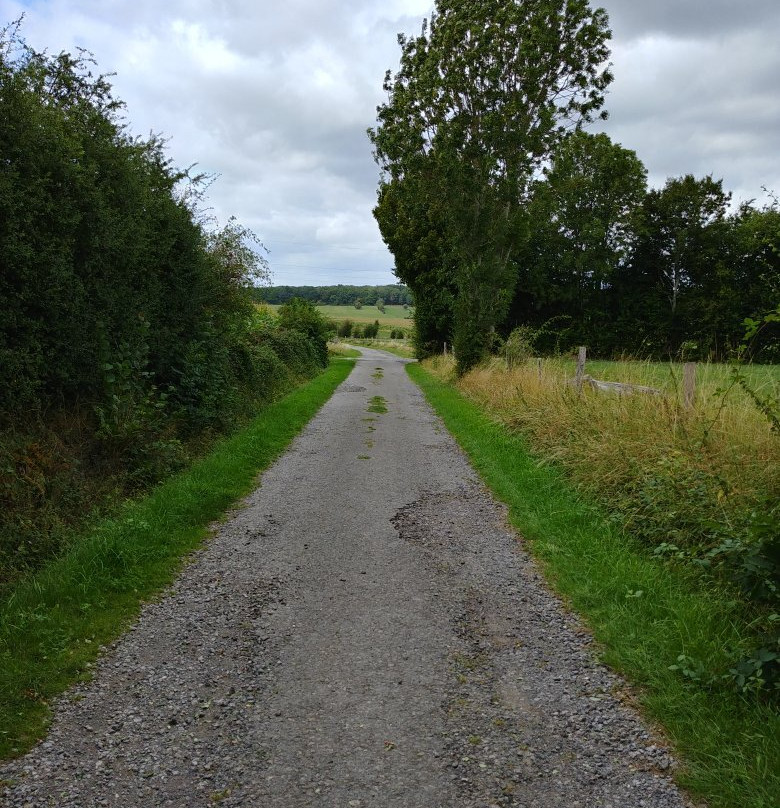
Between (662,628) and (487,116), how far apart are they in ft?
63.2

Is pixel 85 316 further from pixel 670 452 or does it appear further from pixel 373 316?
pixel 373 316

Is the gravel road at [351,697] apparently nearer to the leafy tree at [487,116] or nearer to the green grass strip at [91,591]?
the green grass strip at [91,591]

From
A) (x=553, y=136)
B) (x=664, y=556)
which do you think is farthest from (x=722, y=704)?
(x=553, y=136)

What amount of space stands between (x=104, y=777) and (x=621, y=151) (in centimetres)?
4630

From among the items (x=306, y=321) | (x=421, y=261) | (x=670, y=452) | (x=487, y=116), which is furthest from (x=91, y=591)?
(x=421, y=261)

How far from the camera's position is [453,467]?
9328mm

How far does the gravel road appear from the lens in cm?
269

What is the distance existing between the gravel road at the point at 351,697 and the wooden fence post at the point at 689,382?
2.99 meters

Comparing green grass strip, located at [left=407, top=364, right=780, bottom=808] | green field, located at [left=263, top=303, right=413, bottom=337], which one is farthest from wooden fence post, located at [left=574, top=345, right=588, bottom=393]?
green field, located at [left=263, top=303, right=413, bottom=337]

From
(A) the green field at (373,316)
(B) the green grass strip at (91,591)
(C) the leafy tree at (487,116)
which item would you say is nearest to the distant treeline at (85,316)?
(B) the green grass strip at (91,591)

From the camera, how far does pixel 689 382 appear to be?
716cm

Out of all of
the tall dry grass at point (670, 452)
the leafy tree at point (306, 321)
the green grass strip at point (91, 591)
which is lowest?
the green grass strip at point (91, 591)

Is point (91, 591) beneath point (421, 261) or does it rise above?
beneath

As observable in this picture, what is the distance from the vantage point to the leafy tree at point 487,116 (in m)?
19.2
